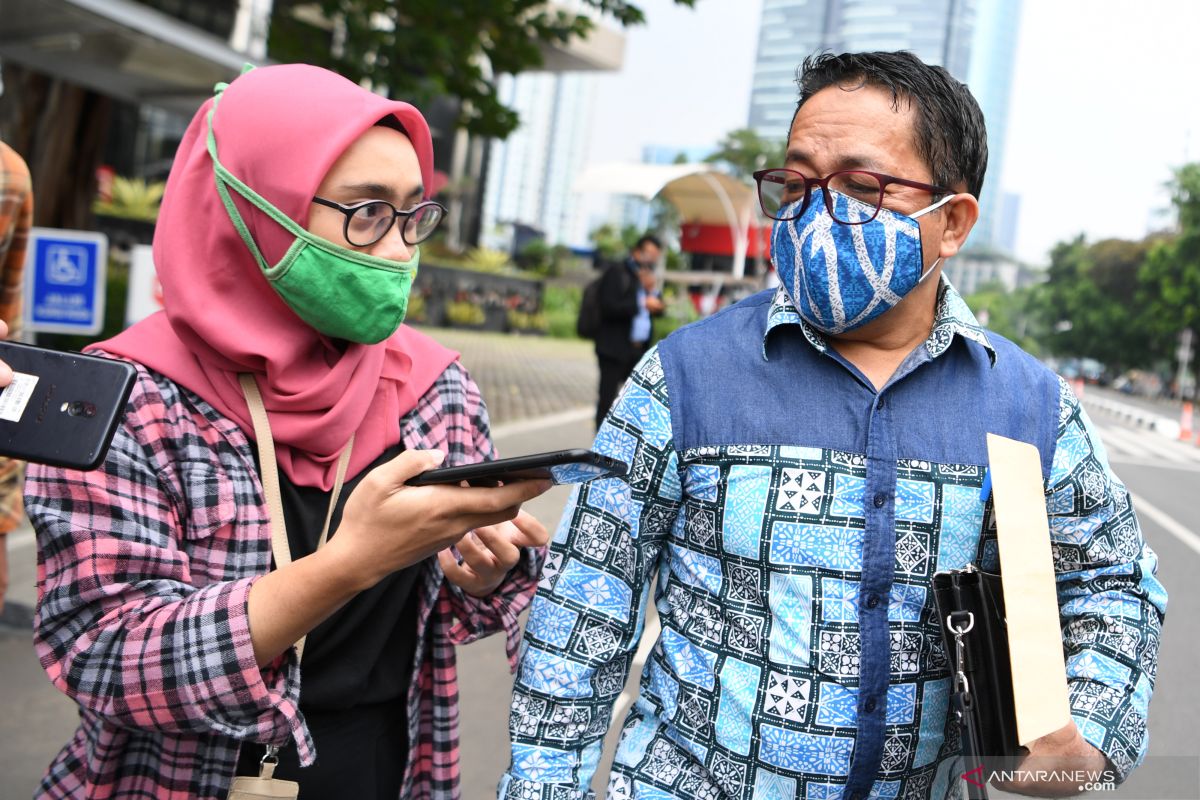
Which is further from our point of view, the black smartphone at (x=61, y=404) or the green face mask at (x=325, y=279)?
the green face mask at (x=325, y=279)

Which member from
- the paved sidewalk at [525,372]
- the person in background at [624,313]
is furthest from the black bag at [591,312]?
the paved sidewalk at [525,372]

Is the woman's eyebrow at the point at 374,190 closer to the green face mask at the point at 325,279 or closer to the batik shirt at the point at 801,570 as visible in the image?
the green face mask at the point at 325,279

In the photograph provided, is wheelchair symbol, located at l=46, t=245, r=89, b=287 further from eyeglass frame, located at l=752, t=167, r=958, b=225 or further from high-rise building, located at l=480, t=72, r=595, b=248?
high-rise building, located at l=480, t=72, r=595, b=248

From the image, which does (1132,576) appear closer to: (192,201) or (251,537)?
(251,537)

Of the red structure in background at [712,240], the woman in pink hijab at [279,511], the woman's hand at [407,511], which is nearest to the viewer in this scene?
the woman's hand at [407,511]

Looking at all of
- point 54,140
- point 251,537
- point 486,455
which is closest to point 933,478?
point 486,455

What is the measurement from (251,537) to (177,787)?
40 centimetres

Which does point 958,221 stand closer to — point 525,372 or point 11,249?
point 11,249

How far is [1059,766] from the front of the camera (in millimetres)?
1401

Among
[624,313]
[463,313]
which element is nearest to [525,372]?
[624,313]

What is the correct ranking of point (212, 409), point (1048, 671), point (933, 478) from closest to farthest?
1. point (1048, 671)
2. point (933, 478)
3. point (212, 409)

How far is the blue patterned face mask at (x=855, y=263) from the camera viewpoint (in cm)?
165

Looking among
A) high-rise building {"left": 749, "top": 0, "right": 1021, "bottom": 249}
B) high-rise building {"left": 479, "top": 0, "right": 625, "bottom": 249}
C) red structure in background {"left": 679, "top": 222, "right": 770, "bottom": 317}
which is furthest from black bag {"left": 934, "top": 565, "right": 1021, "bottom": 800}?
high-rise building {"left": 479, "top": 0, "right": 625, "bottom": 249}

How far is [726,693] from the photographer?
1556 mm
